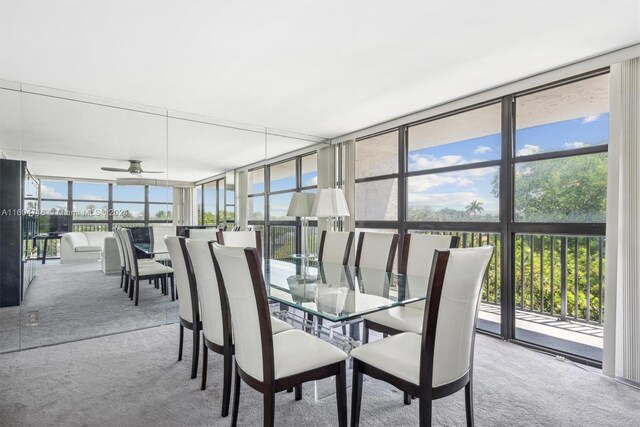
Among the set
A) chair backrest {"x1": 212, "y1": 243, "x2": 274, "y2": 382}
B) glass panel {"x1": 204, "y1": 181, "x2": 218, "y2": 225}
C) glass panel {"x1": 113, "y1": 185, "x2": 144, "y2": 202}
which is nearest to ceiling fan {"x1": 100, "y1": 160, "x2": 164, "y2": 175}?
glass panel {"x1": 113, "y1": 185, "x2": 144, "y2": 202}

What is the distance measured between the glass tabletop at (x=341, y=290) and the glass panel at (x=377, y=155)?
2148 millimetres

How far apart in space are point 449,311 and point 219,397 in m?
1.60

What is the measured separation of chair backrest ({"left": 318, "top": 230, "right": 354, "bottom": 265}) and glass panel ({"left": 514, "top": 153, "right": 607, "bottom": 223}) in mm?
1676

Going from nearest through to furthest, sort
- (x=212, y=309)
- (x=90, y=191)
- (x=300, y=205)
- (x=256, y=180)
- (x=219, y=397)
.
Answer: (x=212, y=309) < (x=219, y=397) < (x=90, y=191) < (x=300, y=205) < (x=256, y=180)

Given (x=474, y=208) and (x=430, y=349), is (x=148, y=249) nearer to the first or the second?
(x=430, y=349)

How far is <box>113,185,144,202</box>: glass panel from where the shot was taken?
3.87 meters

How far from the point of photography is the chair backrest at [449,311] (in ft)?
4.75

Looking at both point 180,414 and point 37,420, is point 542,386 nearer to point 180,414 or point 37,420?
point 180,414

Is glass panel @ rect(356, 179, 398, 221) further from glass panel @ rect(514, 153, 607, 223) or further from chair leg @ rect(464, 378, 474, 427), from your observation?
chair leg @ rect(464, 378, 474, 427)

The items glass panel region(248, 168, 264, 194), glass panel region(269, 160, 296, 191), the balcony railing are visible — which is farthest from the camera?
glass panel region(269, 160, 296, 191)

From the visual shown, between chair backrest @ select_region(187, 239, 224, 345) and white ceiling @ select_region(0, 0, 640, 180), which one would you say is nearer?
chair backrest @ select_region(187, 239, 224, 345)

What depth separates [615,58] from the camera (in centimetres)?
259

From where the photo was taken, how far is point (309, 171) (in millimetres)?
5480

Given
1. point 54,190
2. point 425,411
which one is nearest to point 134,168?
point 54,190
